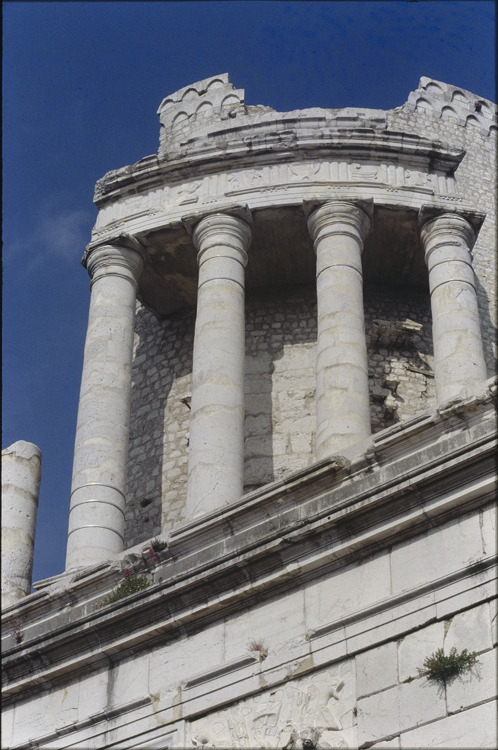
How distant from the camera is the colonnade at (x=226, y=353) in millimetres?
18750

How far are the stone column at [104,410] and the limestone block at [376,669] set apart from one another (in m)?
6.42

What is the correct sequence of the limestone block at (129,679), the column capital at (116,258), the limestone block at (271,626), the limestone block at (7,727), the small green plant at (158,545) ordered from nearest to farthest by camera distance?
the limestone block at (271,626)
the limestone block at (129,679)
the limestone block at (7,727)
the small green plant at (158,545)
the column capital at (116,258)

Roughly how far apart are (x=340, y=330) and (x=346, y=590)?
827cm

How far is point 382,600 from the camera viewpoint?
11.8 m

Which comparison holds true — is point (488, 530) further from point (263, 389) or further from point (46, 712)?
point (263, 389)

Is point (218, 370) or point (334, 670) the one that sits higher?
point (218, 370)

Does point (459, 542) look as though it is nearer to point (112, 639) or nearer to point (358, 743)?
point (358, 743)

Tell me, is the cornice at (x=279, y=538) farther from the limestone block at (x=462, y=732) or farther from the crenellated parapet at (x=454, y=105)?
the crenellated parapet at (x=454, y=105)

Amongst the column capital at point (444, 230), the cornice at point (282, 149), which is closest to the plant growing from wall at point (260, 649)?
the column capital at point (444, 230)

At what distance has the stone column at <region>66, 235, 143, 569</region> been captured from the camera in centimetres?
1889

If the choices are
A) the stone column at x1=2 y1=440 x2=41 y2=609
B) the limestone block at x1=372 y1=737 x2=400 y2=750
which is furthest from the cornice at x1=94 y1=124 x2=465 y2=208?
the limestone block at x1=372 y1=737 x2=400 y2=750

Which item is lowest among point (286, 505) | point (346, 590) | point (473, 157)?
point (346, 590)

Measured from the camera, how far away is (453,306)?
2045cm

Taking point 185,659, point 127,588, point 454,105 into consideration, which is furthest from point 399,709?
point 454,105
